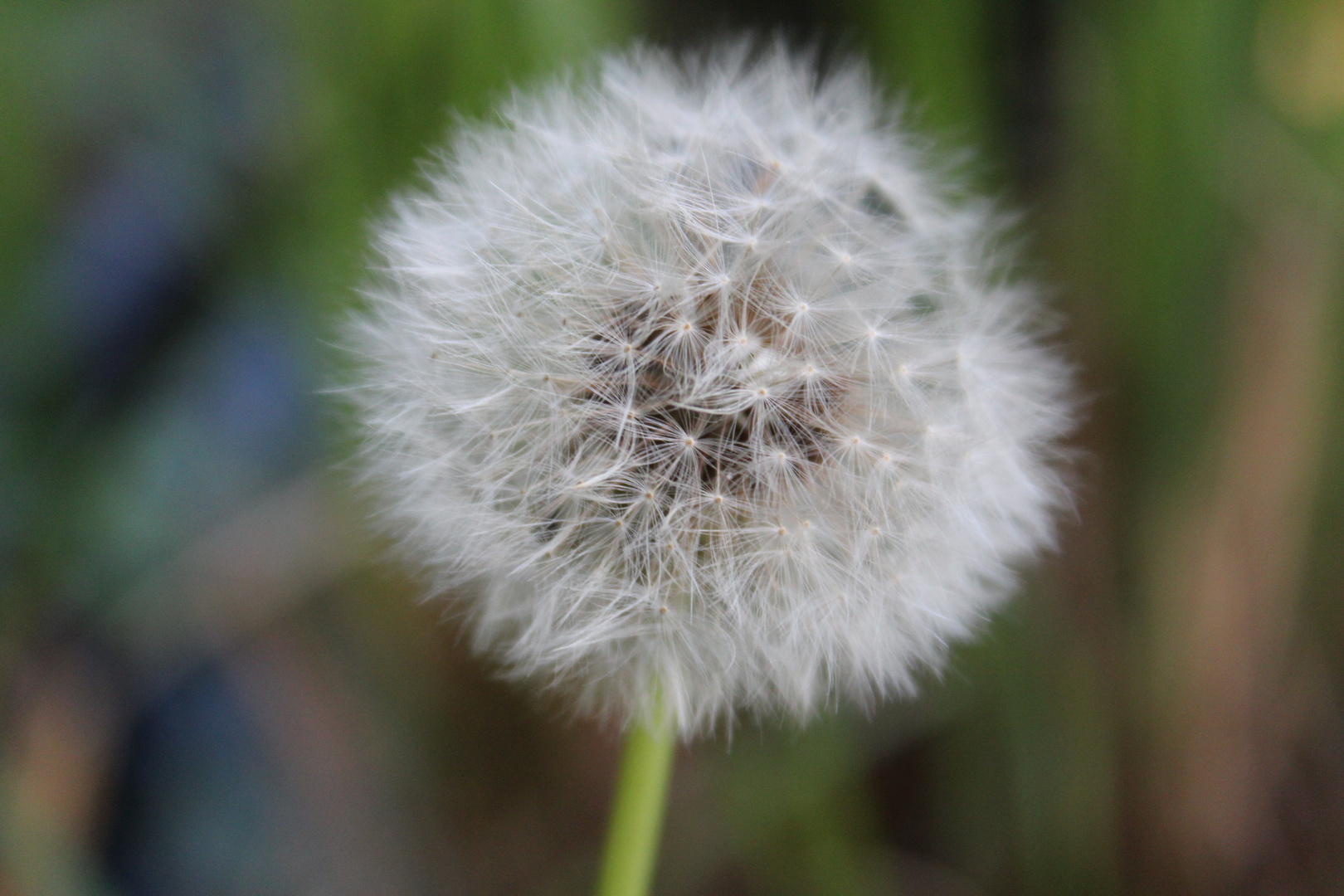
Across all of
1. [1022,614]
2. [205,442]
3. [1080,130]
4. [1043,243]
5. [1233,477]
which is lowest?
[1022,614]

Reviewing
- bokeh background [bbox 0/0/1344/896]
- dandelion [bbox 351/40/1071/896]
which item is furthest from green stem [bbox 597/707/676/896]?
bokeh background [bbox 0/0/1344/896]

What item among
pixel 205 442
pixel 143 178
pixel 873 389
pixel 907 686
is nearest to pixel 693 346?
pixel 873 389

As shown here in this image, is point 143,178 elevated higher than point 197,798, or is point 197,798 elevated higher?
point 143,178

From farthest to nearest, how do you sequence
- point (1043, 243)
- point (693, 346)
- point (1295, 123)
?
point (1043, 243)
point (1295, 123)
point (693, 346)

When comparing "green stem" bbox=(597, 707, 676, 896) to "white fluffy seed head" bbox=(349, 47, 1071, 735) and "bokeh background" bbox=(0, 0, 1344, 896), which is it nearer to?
"white fluffy seed head" bbox=(349, 47, 1071, 735)

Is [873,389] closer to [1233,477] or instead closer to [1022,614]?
[1022,614]

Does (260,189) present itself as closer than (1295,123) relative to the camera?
No

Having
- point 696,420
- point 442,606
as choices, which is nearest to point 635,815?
point 696,420
